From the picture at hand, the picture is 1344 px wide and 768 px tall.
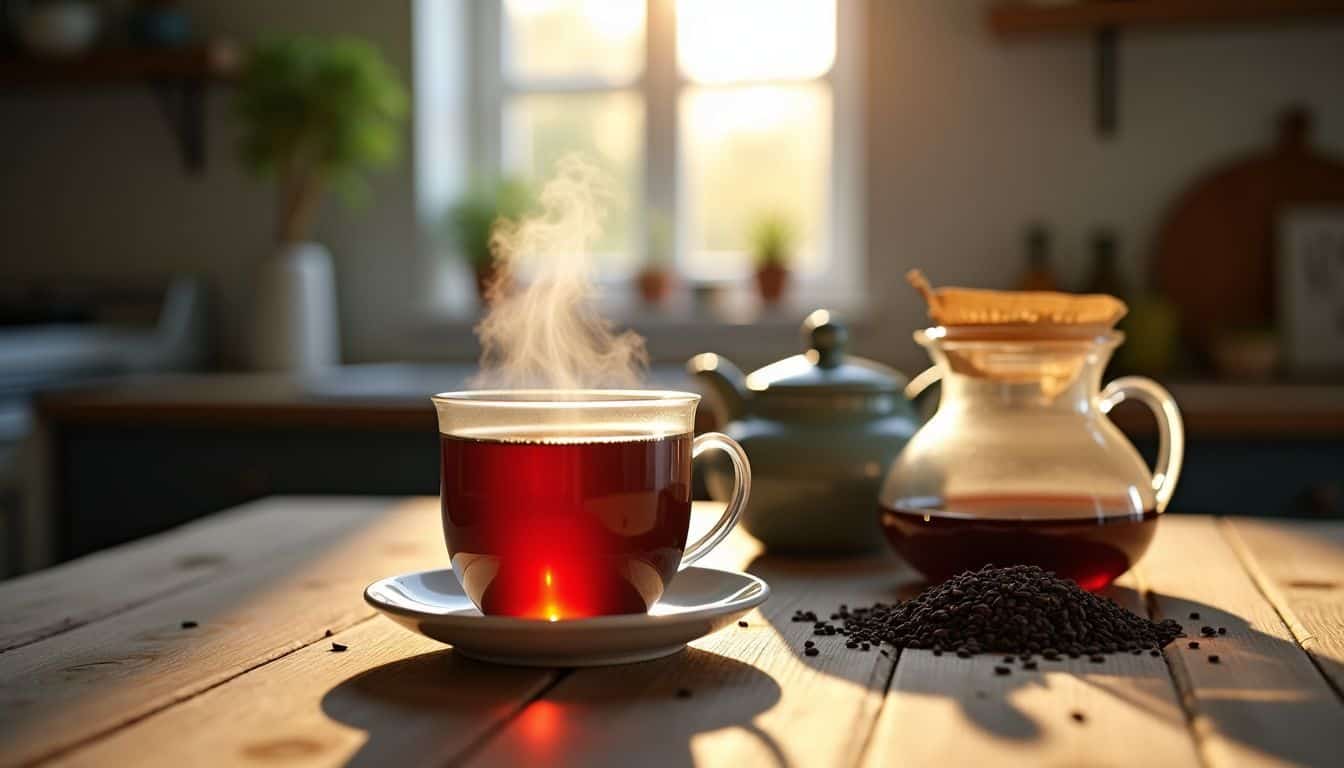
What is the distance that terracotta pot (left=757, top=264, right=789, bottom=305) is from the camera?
314 cm

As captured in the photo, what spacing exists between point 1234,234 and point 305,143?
1.90 metres

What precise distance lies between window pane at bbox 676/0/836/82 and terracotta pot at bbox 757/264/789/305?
1.51 feet

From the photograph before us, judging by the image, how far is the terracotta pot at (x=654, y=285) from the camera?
3.24m

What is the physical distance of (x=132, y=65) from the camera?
318 centimetres

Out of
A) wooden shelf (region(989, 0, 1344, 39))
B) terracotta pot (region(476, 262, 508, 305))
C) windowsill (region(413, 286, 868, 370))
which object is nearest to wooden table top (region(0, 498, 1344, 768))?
wooden shelf (region(989, 0, 1344, 39))

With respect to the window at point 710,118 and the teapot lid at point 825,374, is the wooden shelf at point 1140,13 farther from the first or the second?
the teapot lid at point 825,374

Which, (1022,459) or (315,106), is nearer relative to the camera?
(1022,459)

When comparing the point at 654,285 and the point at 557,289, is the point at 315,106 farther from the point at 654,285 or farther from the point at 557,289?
the point at 557,289

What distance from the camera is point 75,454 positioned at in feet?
8.95

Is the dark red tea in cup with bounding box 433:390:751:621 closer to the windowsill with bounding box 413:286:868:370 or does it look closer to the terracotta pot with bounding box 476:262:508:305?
the windowsill with bounding box 413:286:868:370

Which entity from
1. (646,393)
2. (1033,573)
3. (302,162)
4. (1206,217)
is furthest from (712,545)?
(302,162)

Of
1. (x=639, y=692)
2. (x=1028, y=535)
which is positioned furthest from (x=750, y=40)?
(x=639, y=692)

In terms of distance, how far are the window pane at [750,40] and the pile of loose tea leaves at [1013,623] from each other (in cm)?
248

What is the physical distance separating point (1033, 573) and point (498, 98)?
2.72m
